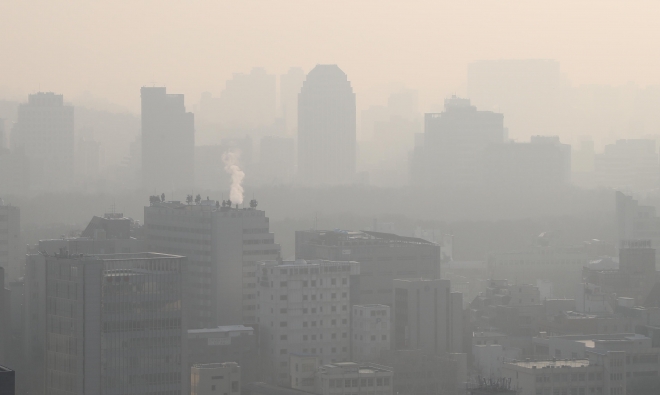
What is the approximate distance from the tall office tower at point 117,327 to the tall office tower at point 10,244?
24248 millimetres

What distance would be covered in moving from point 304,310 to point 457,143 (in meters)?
81.6

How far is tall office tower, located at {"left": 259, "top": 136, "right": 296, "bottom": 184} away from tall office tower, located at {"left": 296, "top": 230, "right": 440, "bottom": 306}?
57.9m

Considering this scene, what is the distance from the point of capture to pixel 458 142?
123 m

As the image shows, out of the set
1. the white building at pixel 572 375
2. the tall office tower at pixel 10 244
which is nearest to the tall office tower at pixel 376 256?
the white building at pixel 572 375

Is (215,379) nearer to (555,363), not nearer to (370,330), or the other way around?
(370,330)

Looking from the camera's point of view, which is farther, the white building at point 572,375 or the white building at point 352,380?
the white building at point 572,375

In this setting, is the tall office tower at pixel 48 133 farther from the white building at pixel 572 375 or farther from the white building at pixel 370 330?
the white building at pixel 572 375

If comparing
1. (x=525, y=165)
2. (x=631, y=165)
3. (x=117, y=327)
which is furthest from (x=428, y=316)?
(x=631, y=165)

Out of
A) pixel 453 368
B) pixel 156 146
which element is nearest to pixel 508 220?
pixel 156 146

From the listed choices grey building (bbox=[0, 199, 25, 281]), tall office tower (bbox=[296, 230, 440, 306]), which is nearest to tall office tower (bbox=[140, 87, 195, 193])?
grey building (bbox=[0, 199, 25, 281])

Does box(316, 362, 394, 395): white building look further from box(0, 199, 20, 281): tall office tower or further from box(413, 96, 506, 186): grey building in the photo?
box(413, 96, 506, 186): grey building

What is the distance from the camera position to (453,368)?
39062mm

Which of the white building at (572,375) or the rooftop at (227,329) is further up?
the rooftop at (227,329)

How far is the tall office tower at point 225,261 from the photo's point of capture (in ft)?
148
